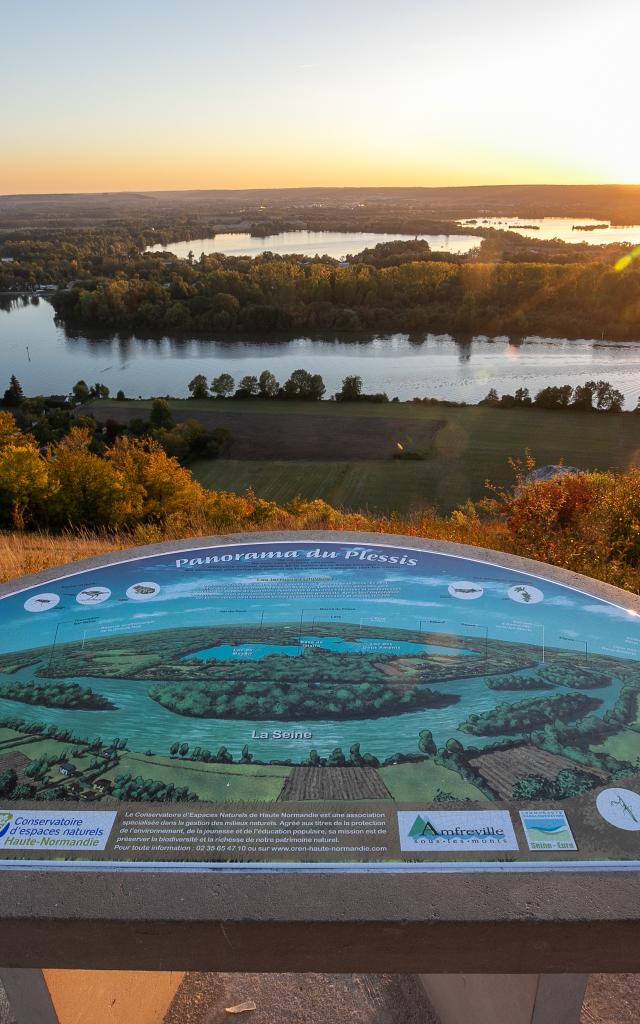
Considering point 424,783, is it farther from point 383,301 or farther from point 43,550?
point 383,301

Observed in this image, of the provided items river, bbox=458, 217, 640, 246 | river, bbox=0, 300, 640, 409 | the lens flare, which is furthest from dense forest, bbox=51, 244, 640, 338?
river, bbox=458, 217, 640, 246

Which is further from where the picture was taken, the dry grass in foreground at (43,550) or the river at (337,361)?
the river at (337,361)

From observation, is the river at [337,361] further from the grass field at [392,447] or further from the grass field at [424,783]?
the grass field at [424,783]

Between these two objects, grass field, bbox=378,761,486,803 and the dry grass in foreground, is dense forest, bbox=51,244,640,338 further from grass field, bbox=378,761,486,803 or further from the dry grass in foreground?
grass field, bbox=378,761,486,803

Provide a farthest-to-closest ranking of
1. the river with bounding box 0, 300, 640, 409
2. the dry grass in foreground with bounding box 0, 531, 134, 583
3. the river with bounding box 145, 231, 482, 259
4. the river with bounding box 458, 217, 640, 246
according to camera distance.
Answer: the river with bounding box 145, 231, 482, 259
the river with bounding box 458, 217, 640, 246
the river with bounding box 0, 300, 640, 409
the dry grass in foreground with bounding box 0, 531, 134, 583

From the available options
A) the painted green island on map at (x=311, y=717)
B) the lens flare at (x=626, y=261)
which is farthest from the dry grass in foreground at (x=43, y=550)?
the lens flare at (x=626, y=261)

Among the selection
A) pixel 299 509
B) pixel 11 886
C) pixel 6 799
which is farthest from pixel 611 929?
pixel 299 509

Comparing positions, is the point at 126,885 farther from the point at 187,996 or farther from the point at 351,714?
the point at 187,996
